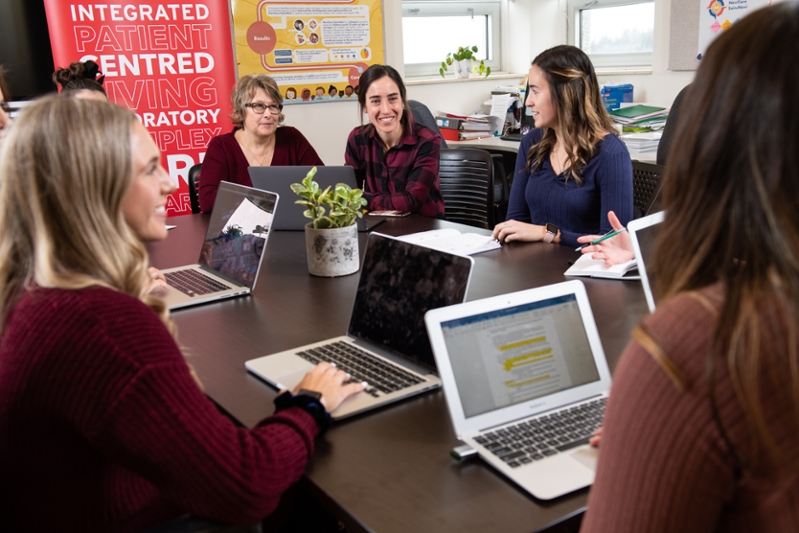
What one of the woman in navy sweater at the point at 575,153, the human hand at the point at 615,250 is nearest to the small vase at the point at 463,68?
the woman in navy sweater at the point at 575,153

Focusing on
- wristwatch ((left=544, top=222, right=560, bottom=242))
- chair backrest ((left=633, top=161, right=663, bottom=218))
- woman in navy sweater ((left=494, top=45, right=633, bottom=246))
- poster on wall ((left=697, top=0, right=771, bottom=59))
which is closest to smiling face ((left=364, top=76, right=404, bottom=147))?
woman in navy sweater ((left=494, top=45, right=633, bottom=246))

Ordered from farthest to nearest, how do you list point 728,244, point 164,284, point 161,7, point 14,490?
1. point 161,7
2. point 164,284
3. point 14,490
4. point 728,244

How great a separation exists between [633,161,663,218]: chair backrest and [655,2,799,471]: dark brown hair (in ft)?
6.88

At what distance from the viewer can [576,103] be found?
2436mm

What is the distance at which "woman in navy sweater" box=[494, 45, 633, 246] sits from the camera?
7.68 ft

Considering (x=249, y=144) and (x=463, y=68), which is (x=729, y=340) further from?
(x=463, y=68)

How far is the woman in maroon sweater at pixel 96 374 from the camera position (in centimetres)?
90

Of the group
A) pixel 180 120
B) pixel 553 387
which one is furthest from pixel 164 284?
pixel 180 120

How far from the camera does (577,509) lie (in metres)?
0.89

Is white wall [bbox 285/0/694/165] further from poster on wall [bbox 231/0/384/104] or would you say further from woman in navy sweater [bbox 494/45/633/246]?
woman in navy sweater [bbox 494/45/633/246]

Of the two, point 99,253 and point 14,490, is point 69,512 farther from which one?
point 99,253

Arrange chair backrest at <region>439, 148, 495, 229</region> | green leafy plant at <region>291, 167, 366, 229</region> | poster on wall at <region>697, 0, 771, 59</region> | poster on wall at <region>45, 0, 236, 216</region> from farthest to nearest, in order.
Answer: poster on wall at <region>697, 0, 771, 59</region>, poster on wall at <region>45, 0, 236, 216</region>, chair backrest at <region>439, 148, 495, 229</region>, green leafy plant at <region>291, 167, 366, 229</region>

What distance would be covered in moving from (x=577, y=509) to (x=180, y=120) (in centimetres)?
358

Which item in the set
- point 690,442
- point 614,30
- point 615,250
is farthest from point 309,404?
point 614,30
